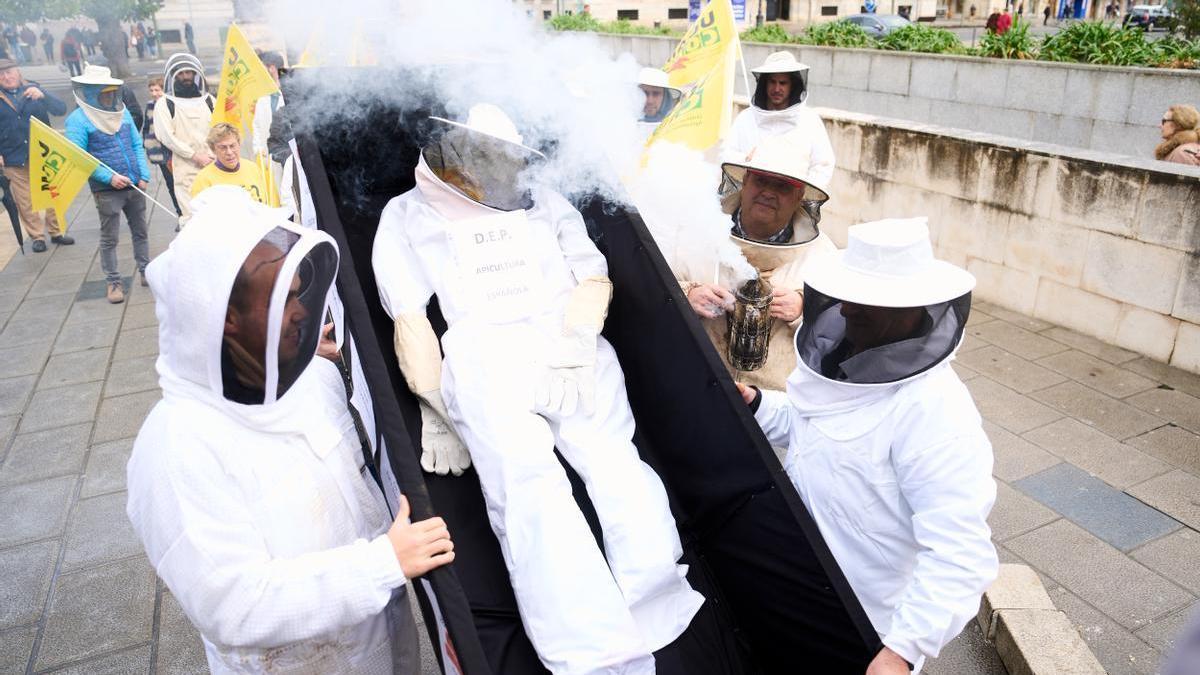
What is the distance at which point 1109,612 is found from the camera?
3.35 m

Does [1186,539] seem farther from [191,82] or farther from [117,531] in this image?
[191,82]

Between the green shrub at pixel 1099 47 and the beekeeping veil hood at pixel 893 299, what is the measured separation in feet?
28.0

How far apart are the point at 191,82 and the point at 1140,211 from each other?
8635mm

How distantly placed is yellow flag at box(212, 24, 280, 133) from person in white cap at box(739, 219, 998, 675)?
4322 millimetres

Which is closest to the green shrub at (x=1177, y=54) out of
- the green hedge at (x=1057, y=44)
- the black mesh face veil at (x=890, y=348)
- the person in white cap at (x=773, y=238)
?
the green hedge at (x=1057, y=44)

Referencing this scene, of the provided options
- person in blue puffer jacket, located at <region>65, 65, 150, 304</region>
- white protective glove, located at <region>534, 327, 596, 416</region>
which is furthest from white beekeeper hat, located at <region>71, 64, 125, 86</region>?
white protective glove, located at <region>534, 327, 596, 416</region>

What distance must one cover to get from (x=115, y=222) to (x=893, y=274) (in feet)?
25.2

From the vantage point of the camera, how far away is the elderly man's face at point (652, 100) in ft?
21.9

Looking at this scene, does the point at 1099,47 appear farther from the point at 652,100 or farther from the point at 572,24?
the point at 572,24

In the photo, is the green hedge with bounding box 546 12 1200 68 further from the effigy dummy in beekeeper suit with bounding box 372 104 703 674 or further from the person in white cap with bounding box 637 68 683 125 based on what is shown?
the effigy dummy in beekeeper suit with bounding box 372 104 703 674

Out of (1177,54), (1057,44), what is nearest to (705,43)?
(1177,54)

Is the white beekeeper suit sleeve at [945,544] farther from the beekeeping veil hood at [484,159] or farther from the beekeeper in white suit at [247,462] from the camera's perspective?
the beekeeping veil hood at [484,159]

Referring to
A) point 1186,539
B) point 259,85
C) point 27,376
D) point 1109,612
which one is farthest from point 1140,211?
point 27,376

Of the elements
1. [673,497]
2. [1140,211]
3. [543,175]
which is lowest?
[673,497]
